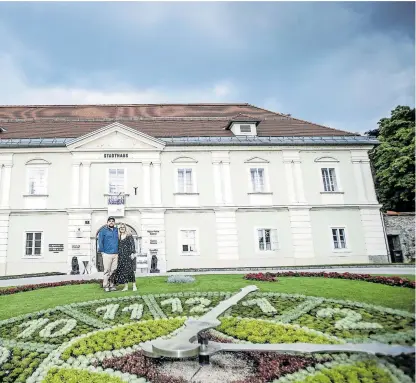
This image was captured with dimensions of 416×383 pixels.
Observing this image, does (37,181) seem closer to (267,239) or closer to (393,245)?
(267,239)

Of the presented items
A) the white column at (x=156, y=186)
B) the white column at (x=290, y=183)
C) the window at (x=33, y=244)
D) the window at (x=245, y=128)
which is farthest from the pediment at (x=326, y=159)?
the window at (x=33, y=244)

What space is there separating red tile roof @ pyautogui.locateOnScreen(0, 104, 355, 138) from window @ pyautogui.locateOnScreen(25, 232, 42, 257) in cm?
428

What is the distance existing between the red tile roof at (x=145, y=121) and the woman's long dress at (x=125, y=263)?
7.97m

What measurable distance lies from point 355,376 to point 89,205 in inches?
468

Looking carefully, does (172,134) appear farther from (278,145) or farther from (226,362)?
(226,362)

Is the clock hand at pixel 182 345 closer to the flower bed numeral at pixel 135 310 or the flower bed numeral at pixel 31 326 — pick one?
the flower bed numeral at pixel 135 310

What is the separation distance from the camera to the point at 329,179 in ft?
47.5

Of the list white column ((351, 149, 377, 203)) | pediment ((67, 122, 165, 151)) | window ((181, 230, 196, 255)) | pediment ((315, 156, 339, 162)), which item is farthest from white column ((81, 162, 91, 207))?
white column ((351, 149, 377, 203))

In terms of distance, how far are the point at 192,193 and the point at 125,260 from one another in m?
7.54

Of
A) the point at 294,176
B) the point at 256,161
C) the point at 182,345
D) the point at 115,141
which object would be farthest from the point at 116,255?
the point at 294,176

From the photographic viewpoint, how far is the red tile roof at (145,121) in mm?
13230

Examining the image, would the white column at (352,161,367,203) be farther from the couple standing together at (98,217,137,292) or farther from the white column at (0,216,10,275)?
the white column at (0,216,10,275)

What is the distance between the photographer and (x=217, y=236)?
13.7 m

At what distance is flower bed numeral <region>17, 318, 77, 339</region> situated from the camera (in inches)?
144
